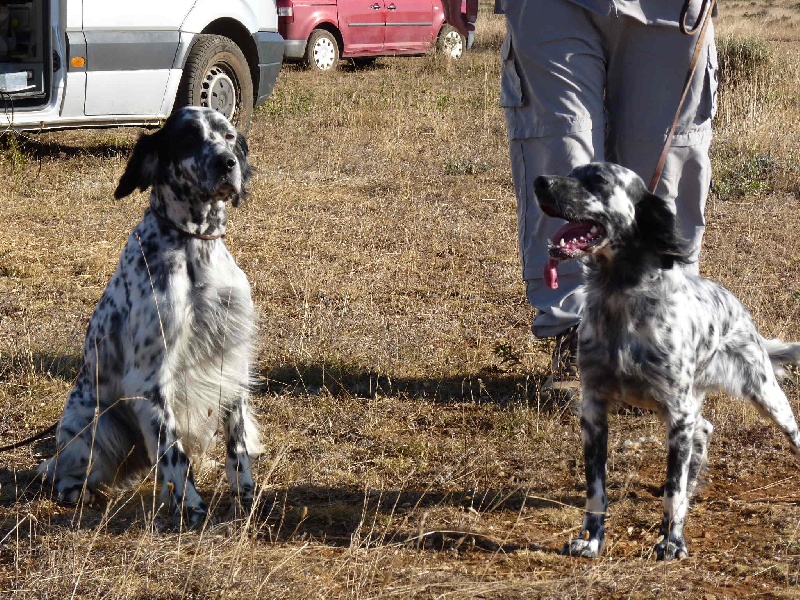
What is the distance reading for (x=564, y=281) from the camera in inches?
190

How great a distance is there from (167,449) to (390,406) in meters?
1.34

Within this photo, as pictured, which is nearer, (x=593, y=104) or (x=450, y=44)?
(x=593, y=104)

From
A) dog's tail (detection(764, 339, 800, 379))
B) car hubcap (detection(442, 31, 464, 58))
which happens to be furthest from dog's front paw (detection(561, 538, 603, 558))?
car hubcap (detection(442, 31, 464, 58))

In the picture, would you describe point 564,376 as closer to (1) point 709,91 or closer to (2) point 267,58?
(1) point 709,91

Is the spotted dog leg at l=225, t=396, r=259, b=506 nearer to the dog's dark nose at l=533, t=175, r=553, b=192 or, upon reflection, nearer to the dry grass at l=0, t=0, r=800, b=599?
the dry grass at l=0, t=0, r=800, b=599

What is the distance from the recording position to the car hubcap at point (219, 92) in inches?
404

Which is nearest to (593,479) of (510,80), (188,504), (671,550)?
(671,550)

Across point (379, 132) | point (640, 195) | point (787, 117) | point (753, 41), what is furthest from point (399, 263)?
point (753, 41)

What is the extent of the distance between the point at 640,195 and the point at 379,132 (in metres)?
7.87

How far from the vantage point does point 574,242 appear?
3.50 metres

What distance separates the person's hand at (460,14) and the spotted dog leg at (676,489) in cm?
222

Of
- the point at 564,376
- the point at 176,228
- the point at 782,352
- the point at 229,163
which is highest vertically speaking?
the point at 229,163

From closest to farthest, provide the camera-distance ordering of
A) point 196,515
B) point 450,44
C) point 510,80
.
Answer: point 196,515 → point 510,80 → point 450,44

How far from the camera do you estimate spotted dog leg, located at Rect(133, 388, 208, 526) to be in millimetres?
3871
